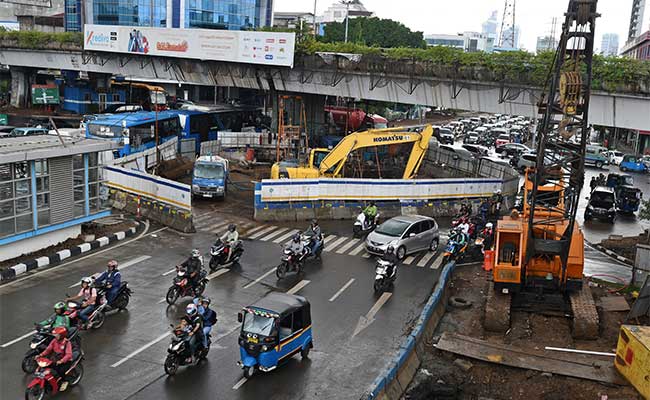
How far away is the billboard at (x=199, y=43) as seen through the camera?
43.5 m

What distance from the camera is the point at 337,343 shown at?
16.5m

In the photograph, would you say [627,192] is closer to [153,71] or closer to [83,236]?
[83,236]

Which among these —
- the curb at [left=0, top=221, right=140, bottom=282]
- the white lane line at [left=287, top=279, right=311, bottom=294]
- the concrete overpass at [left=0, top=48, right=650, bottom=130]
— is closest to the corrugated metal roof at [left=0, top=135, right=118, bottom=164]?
the curb at [left=0, top=221, right=140, bottom=282]

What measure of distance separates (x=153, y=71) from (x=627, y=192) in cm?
3461

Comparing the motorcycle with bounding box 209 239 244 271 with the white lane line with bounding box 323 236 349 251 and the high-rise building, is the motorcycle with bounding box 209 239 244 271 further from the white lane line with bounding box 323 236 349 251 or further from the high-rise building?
the high-rise building

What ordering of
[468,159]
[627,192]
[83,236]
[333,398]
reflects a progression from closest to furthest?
[333,398], [83,236], [627,192], [468,159]

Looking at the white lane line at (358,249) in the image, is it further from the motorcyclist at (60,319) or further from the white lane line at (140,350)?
the motorcyclist at (60,319)

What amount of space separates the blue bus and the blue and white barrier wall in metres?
10.5

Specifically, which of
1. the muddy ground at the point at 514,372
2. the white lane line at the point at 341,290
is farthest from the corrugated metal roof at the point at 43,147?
the muddy ground at the point at 514,372

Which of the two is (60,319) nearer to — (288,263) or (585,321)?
(288,263)

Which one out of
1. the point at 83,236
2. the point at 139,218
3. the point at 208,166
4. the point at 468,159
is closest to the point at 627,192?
the point at 468,159

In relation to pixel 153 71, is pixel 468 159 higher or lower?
lower

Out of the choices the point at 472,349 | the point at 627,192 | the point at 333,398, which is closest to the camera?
the point at 333,398

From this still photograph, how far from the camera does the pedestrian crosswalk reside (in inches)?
986
